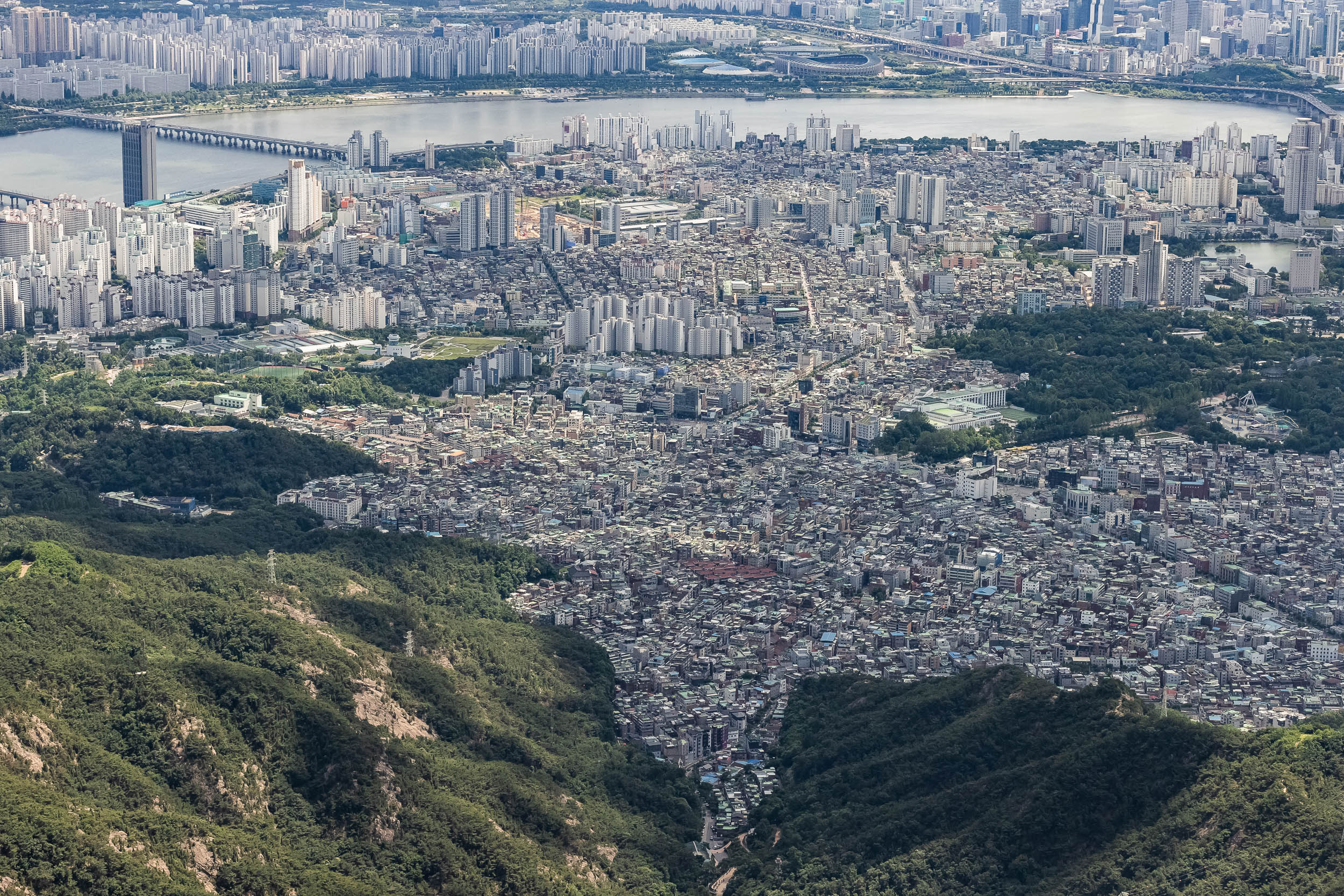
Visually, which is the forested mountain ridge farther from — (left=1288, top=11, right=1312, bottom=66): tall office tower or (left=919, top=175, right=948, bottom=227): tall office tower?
(left=1288, top=11, right=1312, bottom=66): tall office tower

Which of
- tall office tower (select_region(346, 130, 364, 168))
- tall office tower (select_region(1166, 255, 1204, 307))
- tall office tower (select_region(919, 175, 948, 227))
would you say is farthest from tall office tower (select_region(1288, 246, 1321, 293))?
tall office tower (select_region(346, 130, 364, 168))

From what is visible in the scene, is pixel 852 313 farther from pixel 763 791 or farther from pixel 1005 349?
pixel 763 791

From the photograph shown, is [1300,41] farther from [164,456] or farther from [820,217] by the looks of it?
[164,456]

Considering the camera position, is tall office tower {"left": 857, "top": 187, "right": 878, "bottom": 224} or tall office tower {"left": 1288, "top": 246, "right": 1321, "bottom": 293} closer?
tall office tower {"left": 1288, "top": 246, "right": 1321, "bottom": 293}

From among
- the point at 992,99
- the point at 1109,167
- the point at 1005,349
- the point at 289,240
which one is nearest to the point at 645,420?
the point at 1005,349

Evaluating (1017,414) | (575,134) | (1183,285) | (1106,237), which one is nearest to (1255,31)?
(575,134)
